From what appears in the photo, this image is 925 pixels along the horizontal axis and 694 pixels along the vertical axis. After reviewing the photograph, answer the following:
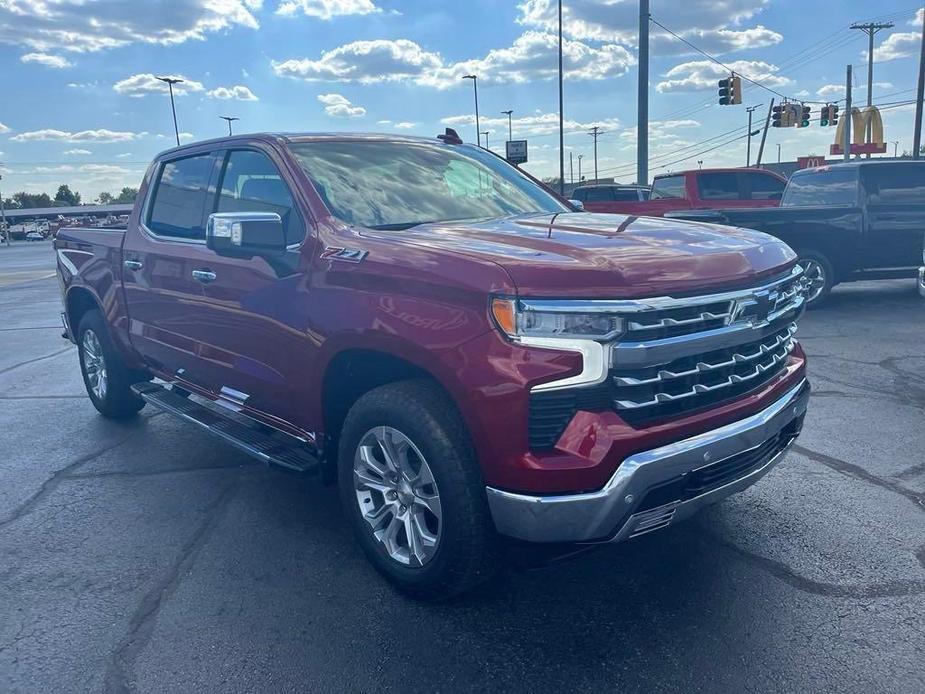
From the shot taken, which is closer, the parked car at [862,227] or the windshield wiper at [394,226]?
the windshield wiper at [394,226]

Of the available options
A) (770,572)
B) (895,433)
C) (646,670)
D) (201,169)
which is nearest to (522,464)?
(646,670)

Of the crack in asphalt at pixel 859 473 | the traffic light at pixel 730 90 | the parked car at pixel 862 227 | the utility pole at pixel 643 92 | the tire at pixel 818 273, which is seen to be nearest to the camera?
the crack in asphalt at pixel 859 473

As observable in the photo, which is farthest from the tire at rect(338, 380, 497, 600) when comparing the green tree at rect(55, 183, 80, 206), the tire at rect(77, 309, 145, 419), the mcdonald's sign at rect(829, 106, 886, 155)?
the green tree at rect(55, 183, 80, 206)

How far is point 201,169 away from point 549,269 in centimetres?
293

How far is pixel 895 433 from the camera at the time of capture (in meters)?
5.20

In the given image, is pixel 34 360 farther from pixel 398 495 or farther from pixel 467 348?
pixel 467 348

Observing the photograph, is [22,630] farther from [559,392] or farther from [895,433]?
[895,433]

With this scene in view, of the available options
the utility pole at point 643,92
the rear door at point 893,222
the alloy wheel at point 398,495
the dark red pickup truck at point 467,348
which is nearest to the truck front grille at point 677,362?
the dark red pickup truck at point 467,348

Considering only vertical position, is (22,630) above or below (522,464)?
below

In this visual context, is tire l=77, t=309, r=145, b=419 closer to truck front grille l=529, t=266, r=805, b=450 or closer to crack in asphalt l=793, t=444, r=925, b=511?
truck front grille l=529, t=266, r=805, b=450

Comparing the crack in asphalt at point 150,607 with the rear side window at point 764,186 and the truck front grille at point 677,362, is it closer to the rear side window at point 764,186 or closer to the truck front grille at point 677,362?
the truck front grille at point 677,362

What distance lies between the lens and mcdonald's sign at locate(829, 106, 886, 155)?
40.9 metres

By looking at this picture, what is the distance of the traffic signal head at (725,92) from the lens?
25062mm

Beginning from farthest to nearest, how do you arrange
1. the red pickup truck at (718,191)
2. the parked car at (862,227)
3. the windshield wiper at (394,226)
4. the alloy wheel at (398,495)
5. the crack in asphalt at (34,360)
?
the red pickup truck at (718,191), the parked car at (862,227), the crack in asphalt at (34,360), the windshield wiper at (394,226), the alloy wheel at (398,495)
